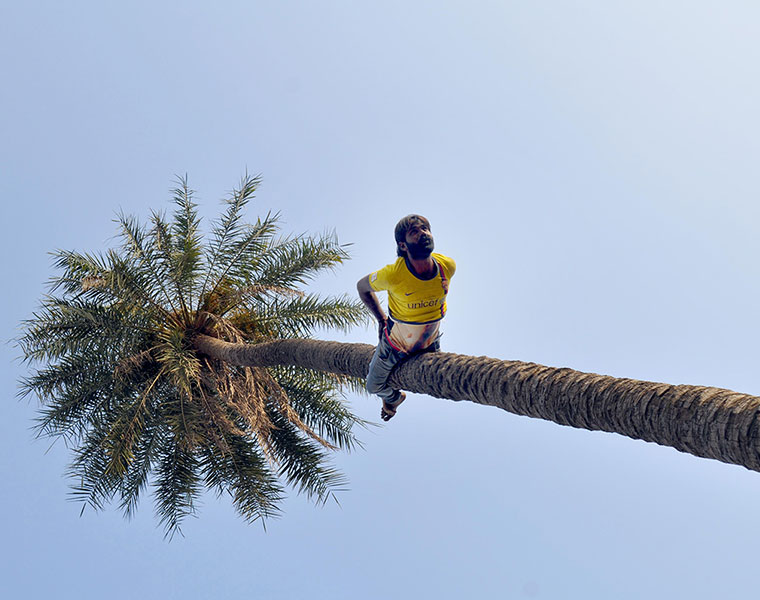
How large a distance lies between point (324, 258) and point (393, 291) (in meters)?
6.22

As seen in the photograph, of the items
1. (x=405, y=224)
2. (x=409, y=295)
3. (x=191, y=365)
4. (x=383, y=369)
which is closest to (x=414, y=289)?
(x=409, y=295)

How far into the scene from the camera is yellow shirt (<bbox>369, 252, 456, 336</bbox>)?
229 inches

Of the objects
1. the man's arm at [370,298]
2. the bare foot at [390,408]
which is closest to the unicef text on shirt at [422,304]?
the man's arm at [370,298]

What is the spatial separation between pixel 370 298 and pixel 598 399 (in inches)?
96.8

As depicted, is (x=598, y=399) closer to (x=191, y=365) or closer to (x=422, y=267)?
(x=422, y=267)

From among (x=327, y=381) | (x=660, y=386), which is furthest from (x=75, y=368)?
(x=660, y=386)

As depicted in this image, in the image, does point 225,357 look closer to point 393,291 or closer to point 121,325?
point 121,325

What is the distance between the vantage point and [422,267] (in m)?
5.77

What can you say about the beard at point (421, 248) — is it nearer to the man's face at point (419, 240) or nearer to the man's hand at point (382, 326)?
the man's face at point (419, 240)

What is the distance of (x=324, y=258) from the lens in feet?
39.5

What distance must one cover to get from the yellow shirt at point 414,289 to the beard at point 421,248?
0.20 m

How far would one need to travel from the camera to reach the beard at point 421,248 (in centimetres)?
553

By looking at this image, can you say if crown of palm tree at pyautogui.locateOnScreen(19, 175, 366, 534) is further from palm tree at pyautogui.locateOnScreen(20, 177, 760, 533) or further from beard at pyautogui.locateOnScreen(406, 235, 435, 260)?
beard at pyautogui.locateOnScreen(406, 235, 435, 260)

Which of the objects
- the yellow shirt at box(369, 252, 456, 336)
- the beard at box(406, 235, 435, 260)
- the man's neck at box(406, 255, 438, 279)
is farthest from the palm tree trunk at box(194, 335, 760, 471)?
the beard at box(406, 235, 435, 260)
